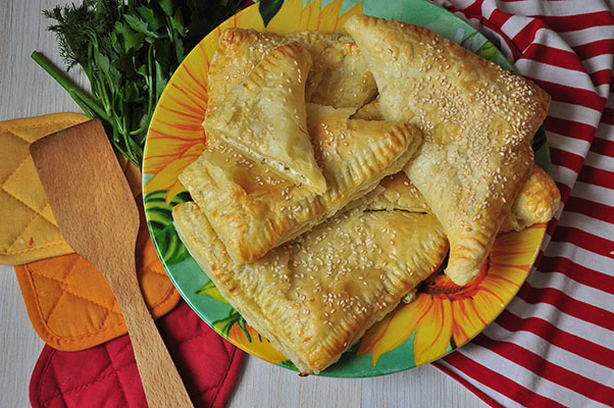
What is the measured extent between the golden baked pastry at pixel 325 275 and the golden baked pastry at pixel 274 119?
248 mm

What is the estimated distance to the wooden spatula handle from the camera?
82.9 inches

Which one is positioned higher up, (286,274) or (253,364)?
(286,274)

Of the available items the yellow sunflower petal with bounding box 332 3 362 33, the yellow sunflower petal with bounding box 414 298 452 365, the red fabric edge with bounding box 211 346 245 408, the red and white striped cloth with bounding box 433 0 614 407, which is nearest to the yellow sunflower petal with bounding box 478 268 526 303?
the yellow sunflower petal with bounding box 414 298 452 365

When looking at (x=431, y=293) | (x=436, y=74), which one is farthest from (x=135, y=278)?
(x=436, y=74)

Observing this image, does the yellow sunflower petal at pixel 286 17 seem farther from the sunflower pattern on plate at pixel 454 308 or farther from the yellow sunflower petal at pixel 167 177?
the sunflower pattern on plate at pixel 454 308

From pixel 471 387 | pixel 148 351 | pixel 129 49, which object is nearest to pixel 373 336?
pixel 471 387

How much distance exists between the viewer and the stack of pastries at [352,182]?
1701mm

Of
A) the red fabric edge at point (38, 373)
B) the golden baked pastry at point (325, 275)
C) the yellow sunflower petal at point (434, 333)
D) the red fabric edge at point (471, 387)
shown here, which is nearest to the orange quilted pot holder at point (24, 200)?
the red fabric edge at point (38, 373)

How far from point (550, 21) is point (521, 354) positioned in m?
1.21

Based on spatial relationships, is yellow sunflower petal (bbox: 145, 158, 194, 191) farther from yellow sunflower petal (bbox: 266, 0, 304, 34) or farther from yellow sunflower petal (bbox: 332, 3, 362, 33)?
yellow sunflower petal (bbox: 332, 3, 362, 33)

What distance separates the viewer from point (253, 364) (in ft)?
7.30

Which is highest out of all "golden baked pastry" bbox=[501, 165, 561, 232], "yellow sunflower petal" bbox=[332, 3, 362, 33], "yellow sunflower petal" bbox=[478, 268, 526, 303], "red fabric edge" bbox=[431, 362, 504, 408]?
"yellow sunflower petal" bbox=[332, 3, 362, 33]

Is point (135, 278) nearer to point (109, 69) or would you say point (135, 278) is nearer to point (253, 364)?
point (253, 364)

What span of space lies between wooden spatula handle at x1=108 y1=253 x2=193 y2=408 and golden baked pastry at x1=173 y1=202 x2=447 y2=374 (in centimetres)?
42
